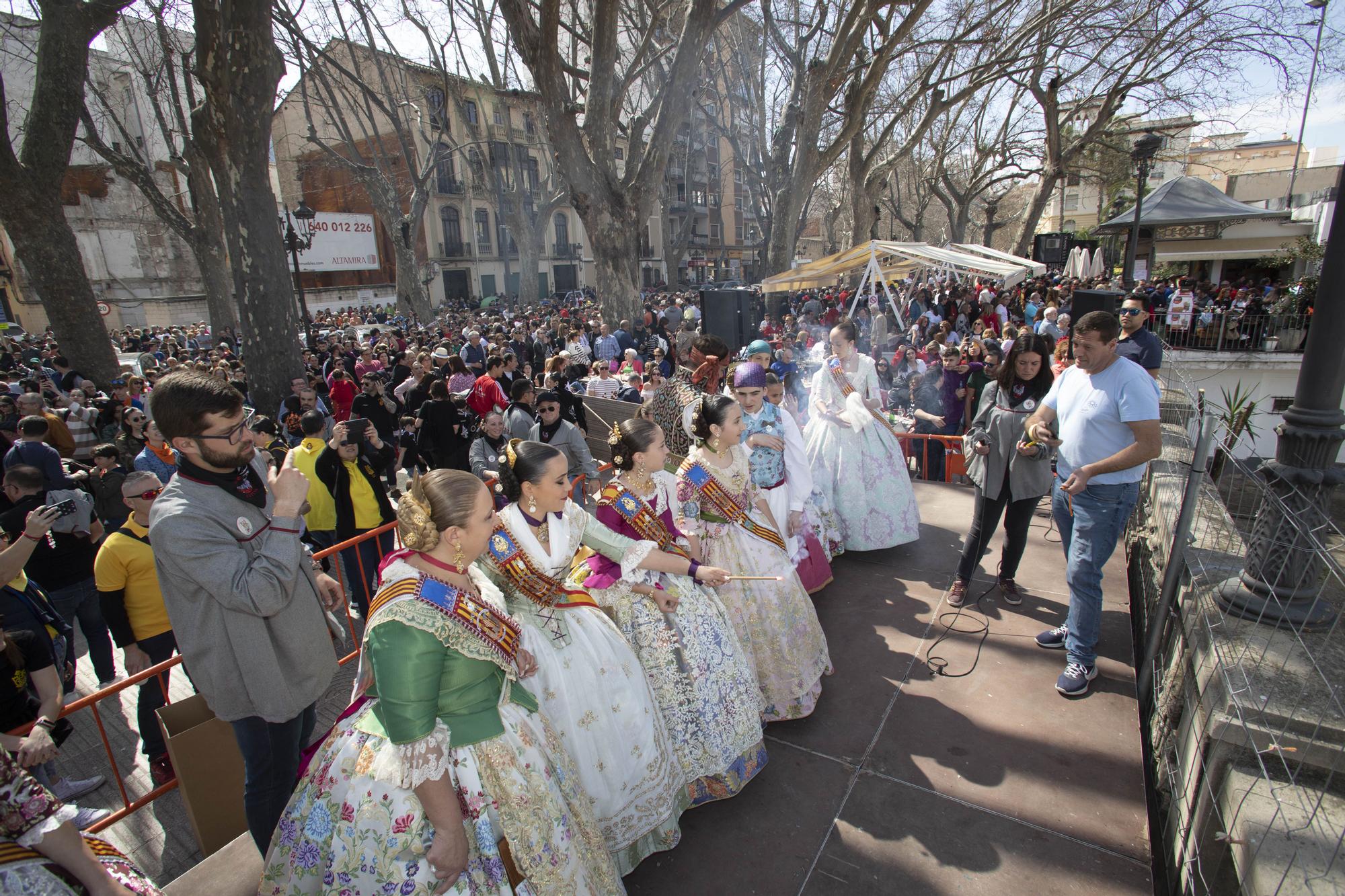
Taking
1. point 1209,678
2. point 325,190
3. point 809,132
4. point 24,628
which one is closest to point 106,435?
point 24,628

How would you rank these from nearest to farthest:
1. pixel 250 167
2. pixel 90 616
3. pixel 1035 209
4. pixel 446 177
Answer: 1. pixel 90 616
2. pixel 250 167
3. pixel 1035 209
4. pixel 446 177

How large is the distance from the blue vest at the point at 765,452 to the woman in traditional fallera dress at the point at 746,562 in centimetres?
64

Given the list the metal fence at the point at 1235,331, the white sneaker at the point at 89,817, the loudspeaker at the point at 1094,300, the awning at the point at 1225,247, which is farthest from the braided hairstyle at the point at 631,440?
the awning at the point at 1225,247

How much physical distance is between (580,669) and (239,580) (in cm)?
119

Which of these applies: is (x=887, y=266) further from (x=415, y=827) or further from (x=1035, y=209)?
(x=415, y=827)

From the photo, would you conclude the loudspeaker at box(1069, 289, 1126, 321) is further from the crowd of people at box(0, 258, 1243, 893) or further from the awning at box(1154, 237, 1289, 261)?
the awning at box(1154, 237, 1289, 261)

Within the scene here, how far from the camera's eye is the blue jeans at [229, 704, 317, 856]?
2.39 meters

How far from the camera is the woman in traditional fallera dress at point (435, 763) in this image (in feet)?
5.98

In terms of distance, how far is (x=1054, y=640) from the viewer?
3.97 m

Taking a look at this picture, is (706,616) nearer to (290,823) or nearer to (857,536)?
(290,823)

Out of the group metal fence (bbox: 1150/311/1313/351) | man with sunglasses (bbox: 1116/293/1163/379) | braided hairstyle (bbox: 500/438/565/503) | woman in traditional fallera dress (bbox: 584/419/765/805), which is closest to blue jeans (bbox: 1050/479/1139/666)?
woman in traditional fallera dress (bbox: 584/419/765/805)

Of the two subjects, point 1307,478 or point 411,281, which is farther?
point 411,281

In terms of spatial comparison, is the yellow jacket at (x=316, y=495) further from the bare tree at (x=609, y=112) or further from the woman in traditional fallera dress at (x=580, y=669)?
the bare tree at (x=609, y=112)

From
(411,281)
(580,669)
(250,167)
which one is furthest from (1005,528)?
(411,281)
